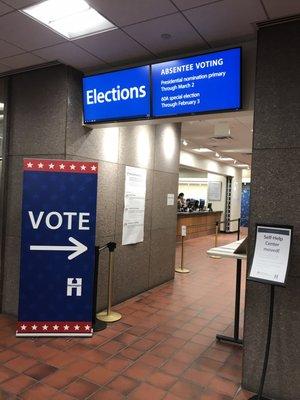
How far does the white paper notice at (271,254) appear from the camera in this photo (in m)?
Result: 2.19

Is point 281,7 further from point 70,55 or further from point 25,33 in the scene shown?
point 25,33

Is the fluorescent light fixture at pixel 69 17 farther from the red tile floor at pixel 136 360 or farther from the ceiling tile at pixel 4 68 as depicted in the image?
the red tile floor at pixel 136 360

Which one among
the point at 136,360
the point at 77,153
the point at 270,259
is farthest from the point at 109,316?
the point at 270,259

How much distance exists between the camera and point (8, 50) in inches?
125

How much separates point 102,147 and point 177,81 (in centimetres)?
133

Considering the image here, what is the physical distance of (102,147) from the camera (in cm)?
393

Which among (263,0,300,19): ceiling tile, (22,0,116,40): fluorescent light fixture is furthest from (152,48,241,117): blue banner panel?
(22,0,116,40): fluorescent light fixture

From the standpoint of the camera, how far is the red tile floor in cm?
245

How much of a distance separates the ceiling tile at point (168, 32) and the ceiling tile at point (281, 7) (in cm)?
61

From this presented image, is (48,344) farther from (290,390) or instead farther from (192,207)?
(192,207)

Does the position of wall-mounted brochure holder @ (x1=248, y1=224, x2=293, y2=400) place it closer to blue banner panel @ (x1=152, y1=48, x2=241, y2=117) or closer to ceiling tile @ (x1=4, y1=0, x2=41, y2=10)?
blue banner panel @ (x1=152, y1=48, x2=241, y2=117)

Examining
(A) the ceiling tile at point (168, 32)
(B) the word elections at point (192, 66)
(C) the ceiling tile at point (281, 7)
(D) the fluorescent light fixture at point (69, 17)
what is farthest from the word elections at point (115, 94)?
(C) the ceiling tile at point (281, 7)

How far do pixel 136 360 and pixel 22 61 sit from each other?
10.2 ft

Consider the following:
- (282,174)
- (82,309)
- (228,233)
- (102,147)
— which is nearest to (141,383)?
(82,309)
